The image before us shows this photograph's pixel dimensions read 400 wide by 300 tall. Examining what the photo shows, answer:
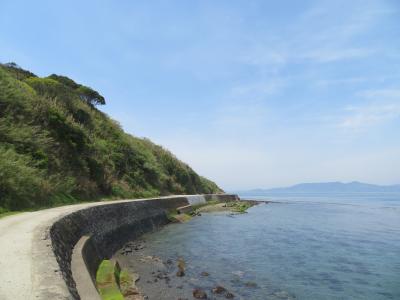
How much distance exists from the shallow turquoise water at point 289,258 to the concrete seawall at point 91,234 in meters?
2.02

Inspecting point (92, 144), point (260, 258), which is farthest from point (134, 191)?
point (260, 258)

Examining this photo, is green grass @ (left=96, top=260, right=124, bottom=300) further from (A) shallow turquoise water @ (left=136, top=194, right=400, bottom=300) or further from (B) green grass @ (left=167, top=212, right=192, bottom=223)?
(B) green grass @ (left=167, top=212, right=192, bottom=223)

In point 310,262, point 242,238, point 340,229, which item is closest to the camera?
point 310,262

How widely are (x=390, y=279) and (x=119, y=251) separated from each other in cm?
1596

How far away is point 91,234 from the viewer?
18.2 m

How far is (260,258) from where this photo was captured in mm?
22375

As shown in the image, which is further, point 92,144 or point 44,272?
point 92,144

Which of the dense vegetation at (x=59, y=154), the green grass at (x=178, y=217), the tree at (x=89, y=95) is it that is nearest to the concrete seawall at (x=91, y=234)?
the green grass at (x=178, y=217)

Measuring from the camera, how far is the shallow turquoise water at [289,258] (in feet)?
53.9

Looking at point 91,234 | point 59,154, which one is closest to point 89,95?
point 59,154

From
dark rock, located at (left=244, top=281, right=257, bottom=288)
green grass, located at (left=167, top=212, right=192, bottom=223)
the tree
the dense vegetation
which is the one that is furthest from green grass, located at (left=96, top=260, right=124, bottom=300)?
the tree

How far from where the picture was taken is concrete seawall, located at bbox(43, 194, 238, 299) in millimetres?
8633

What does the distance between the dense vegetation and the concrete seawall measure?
419 cm

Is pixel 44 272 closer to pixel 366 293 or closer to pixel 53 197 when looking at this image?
pixel 366 293
